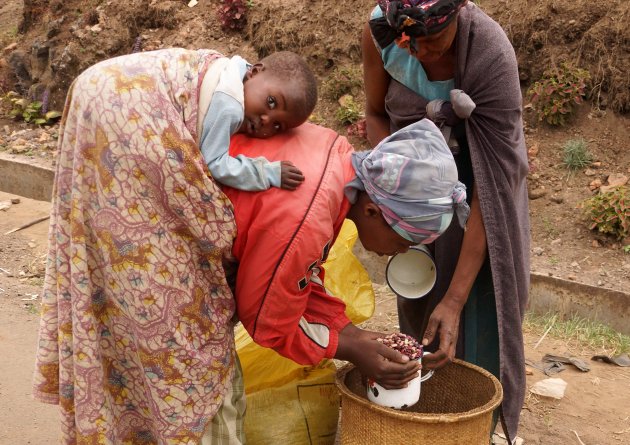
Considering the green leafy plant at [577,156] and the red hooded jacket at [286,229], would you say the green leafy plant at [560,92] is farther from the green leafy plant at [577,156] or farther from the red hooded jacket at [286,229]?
the red hooded jacket at [286,229]

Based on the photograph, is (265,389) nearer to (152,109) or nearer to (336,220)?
(336,220)

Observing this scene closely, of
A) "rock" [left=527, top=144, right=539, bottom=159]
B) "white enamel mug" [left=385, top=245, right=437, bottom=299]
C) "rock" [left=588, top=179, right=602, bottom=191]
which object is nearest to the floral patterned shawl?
"white enamel mug" [left=385, top=245, right=437, bottom=299]

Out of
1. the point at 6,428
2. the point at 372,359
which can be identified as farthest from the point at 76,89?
the point at 6,428

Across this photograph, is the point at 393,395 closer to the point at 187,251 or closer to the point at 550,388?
the point at 187,251

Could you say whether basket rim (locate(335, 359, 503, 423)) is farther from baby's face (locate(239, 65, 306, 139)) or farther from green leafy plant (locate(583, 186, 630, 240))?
green leafy plant (locate(583, 186, 630, 240))

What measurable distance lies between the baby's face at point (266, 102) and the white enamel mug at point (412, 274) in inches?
32.4

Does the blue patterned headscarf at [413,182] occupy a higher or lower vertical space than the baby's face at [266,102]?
lower

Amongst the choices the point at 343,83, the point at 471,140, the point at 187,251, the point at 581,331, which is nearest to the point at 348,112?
the point at 343,83

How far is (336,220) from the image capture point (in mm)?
2344

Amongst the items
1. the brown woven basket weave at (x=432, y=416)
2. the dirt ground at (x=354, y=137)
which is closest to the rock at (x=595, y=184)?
the dirt ground at (x=354, y=137)

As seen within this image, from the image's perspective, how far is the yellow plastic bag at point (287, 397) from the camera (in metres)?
3.01

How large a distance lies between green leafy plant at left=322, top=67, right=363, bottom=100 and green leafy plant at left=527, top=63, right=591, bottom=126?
→ 1.44 m

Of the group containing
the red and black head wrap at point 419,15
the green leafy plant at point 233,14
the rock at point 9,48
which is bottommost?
the rock at point 9,48

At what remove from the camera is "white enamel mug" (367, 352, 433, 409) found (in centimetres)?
260
